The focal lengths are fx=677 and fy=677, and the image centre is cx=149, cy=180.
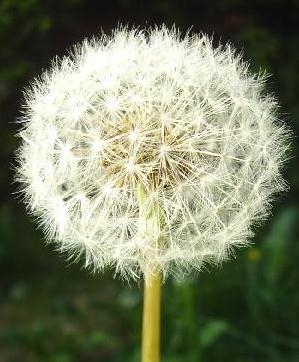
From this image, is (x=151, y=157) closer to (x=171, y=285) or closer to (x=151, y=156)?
(x=151, y=156)

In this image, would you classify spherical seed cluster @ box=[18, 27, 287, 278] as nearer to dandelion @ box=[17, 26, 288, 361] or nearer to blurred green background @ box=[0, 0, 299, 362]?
dandelion @ box=[17, 26, 288, 361]

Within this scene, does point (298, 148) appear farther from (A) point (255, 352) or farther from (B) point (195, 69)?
(B) point (195, 69)

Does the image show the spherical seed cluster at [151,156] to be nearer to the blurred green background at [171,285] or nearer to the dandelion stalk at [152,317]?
the dandelion stalk at [152,317]

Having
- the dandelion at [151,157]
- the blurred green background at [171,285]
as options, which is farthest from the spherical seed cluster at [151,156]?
the blurred green background at [171,285]

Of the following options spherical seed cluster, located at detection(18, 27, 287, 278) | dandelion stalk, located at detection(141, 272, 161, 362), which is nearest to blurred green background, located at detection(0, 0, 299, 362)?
spherical seed cluster, located at detection(18, 27, 287, 278)

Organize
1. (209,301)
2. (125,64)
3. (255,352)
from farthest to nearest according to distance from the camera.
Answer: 1. (209,301)
2. (255,352)
3. (125,64)

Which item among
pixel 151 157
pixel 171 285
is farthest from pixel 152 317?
pixel 171 285

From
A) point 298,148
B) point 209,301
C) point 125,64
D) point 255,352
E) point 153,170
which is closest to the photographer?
point 153,170

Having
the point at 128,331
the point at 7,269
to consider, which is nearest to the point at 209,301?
the point at 128,331
